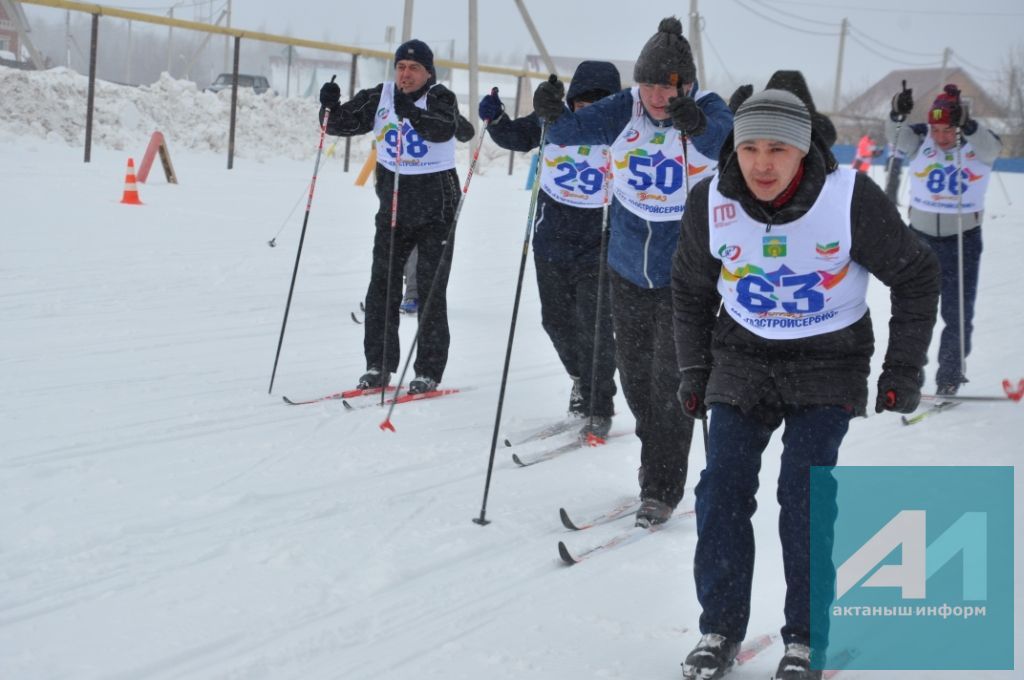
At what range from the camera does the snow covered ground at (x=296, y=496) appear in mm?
3348

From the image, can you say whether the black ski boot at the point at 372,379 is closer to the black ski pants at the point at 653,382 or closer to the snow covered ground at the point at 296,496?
the snow covered ground at the point at 296,496

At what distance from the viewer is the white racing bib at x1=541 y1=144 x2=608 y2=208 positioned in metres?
5.96

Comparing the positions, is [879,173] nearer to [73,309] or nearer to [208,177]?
[208,177]

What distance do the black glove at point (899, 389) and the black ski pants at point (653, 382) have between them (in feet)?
4.38

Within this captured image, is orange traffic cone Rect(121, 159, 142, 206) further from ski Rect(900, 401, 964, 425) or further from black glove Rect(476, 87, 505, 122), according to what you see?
ski Rect(900, 401, 964, 425)

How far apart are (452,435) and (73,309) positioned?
3.84 metres

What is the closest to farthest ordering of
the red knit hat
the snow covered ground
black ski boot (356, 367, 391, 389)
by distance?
the snow covered ground, black ski boot (356, 367, 391, 389), the red knit hat

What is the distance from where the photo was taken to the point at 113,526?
13.8 feet

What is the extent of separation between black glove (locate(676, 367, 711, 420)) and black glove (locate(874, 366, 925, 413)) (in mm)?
499

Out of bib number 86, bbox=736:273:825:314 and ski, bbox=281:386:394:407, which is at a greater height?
bib number 86, bbox=736:273:825:314

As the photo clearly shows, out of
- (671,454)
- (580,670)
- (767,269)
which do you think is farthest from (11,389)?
(767,269)

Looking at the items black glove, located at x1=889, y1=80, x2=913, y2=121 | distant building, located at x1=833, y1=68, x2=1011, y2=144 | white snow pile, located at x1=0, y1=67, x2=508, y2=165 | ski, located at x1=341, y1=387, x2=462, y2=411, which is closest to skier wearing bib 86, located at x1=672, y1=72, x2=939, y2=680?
ski, located at x1=341, y1=387, x2=462, y2=411

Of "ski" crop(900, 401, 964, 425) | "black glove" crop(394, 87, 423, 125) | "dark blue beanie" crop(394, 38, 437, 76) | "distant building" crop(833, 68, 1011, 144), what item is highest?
"distant building" crop(833, 68, 1011, 144)

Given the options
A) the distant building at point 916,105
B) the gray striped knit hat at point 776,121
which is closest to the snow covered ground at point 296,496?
the gray striped knit hat at point 776,121
